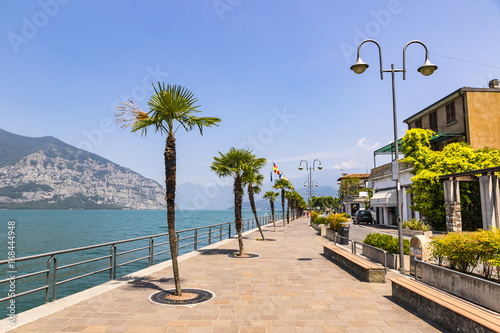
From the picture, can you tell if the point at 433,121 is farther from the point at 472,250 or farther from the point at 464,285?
the point at 464,285

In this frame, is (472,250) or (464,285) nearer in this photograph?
(464,285)

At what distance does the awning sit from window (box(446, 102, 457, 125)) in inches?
394

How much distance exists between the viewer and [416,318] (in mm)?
6207

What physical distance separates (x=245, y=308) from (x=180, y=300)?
1.55 m

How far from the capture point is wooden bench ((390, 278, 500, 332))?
474 cm

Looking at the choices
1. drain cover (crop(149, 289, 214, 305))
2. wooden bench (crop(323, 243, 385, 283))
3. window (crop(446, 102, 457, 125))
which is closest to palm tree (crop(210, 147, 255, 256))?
wooden bench (crop(323, 243, 385, 283))

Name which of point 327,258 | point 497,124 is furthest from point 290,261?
point 497,124

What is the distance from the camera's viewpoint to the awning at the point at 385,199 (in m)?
39.7

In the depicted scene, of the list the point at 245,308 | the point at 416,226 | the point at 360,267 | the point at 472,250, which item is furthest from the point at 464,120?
the point at 245,308

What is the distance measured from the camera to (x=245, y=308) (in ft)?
22.2

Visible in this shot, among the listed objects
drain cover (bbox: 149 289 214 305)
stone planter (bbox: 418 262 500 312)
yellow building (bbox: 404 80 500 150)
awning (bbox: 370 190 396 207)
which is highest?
yellow building (bbox: 404 80 500 150)

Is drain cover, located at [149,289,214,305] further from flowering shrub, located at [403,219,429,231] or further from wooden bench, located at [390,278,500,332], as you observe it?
flowering shrub, located at [403,219,429,231]

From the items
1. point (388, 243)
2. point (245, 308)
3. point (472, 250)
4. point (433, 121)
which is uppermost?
point (433, 121)

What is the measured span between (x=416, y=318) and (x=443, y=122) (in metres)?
35.6
